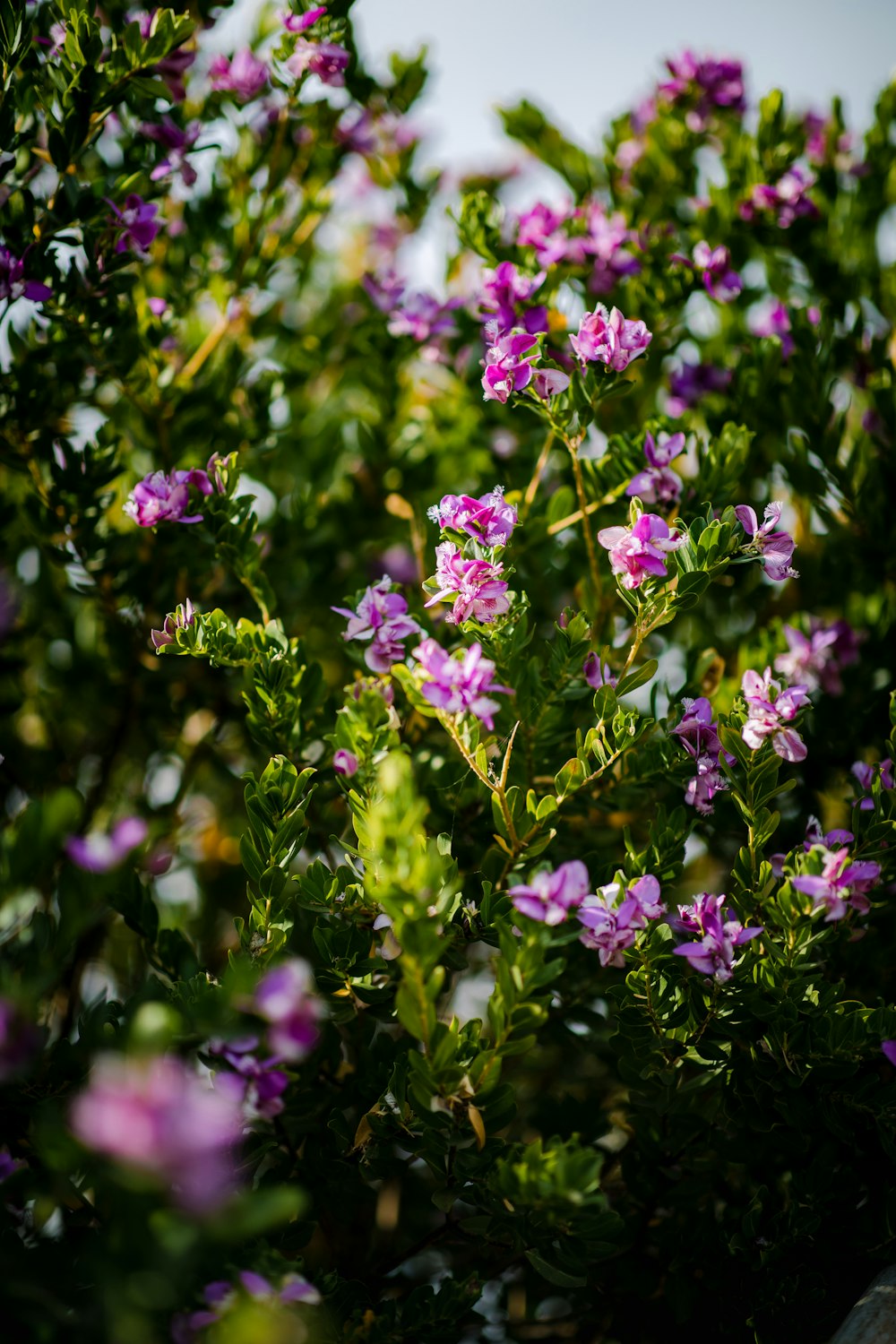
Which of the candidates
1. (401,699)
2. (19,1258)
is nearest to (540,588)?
(401,699)

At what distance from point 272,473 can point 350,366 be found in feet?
1.08

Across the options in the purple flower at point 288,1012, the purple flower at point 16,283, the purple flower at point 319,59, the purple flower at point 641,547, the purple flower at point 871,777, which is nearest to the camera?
the purple flower at point 288,1012

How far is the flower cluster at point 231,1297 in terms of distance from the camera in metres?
0.67

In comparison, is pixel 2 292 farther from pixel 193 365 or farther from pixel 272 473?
pixel 272 473

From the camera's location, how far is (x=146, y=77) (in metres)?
1.10

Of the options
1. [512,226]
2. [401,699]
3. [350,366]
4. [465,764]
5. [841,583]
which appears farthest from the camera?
[350,366]

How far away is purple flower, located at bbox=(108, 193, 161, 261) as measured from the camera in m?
1.15

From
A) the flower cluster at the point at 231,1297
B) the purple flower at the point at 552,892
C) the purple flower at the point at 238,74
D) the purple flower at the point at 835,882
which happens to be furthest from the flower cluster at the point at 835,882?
the purple flower at the point at 238,74

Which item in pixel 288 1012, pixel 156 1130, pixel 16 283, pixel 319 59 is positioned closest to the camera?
pixel 156 1130

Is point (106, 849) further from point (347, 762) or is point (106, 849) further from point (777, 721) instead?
point (777, 721)

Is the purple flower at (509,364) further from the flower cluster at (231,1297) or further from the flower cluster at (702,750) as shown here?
the flower cluster at (231,1297)

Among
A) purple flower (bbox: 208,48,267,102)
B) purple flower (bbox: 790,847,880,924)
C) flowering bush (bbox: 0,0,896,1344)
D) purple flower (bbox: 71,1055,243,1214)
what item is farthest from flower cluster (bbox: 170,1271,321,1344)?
purple flower (bbox: 208,48,267,102)

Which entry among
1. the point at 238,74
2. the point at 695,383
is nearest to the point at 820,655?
the point at 695,383

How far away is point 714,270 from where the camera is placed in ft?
4.26
